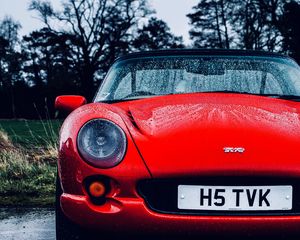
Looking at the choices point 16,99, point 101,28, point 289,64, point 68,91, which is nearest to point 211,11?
point 101,28

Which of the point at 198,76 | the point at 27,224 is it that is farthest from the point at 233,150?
the point at 27,224

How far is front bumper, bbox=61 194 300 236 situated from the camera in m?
2.12

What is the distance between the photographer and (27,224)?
3.88m

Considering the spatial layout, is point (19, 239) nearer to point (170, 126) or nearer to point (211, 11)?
point (170, 126)

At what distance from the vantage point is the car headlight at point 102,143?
2227mm

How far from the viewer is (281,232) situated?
84.3 inches

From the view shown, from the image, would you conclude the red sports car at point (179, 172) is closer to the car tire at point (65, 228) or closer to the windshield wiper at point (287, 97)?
the car tire at point (65, 228)

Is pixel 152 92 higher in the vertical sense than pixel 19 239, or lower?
higher

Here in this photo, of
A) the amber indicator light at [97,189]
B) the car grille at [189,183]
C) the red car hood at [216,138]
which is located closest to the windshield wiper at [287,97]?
the red car hood at [216,138]

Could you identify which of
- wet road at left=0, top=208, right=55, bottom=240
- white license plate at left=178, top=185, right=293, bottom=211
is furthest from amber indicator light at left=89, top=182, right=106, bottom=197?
wet road at left=0, top=208, right=55, bottom=240

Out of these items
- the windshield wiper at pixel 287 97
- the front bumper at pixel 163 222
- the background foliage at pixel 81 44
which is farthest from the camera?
the background foliage at pixel 81 44

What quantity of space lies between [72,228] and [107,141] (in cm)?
40

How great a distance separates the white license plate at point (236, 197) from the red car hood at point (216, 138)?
7cm

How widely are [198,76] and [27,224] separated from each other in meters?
1.65
